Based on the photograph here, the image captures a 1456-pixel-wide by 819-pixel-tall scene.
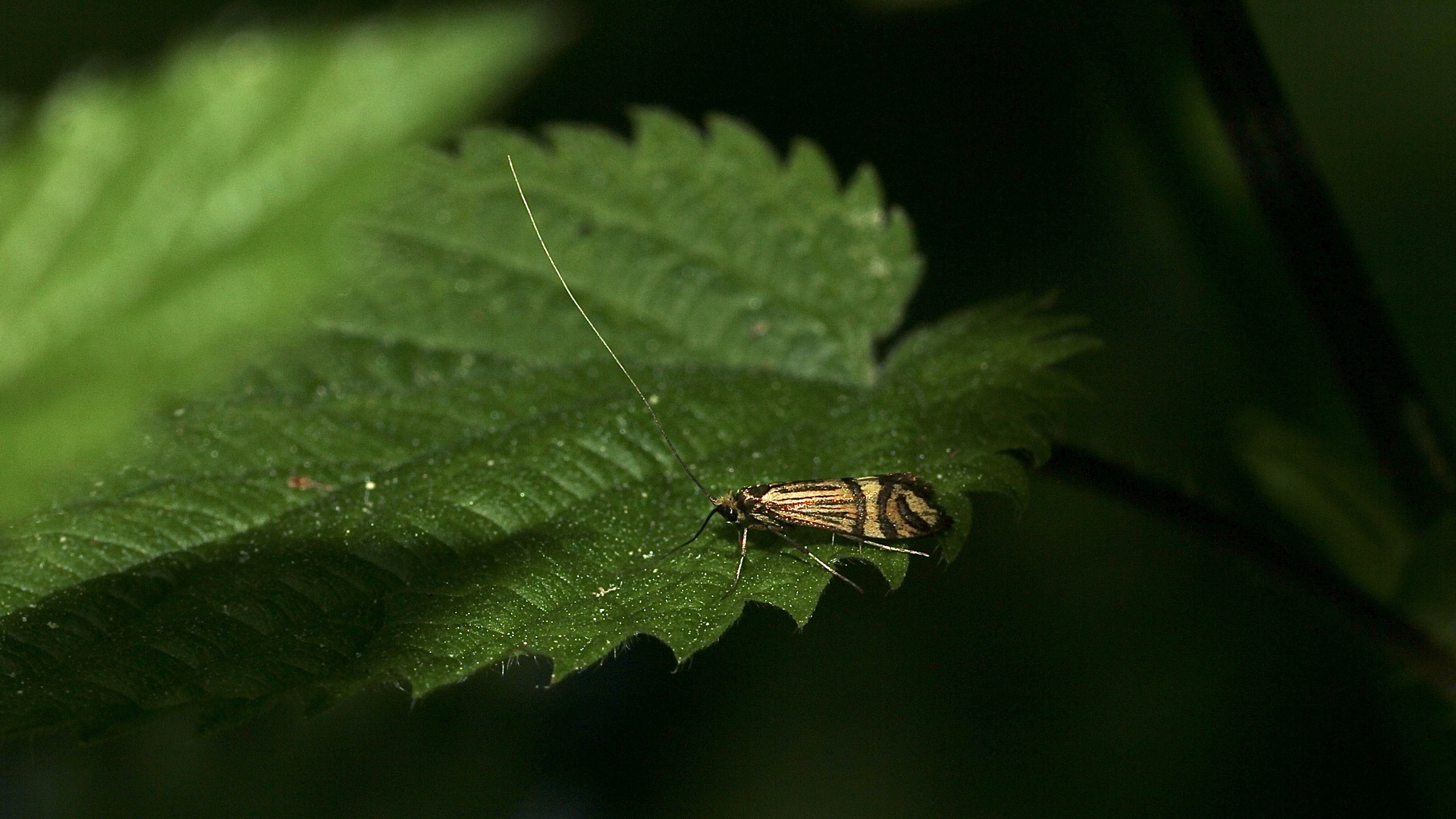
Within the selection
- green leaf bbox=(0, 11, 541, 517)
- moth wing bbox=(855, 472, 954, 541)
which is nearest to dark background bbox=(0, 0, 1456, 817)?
green leaf bbox=(0, 11, 541, 517)

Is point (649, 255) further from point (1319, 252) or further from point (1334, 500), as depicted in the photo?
point (1334, 500)

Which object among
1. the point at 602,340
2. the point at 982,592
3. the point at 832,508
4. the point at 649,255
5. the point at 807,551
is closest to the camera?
the point at 807,551

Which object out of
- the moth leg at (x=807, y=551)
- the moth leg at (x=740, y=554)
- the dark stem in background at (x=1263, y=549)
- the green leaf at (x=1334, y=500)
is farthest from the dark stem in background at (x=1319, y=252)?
the moth leg at (x=740, y=554)

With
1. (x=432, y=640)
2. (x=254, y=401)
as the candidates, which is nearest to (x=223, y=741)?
(x=254, y=401)

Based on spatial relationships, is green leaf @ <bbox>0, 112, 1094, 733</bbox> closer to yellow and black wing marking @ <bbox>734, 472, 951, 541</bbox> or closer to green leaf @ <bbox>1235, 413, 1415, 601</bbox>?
yellow and black wing marking @ <bbox>734, 472, 951, 541</bbox>

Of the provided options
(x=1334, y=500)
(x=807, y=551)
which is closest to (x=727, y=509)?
(x=807, y=551)
